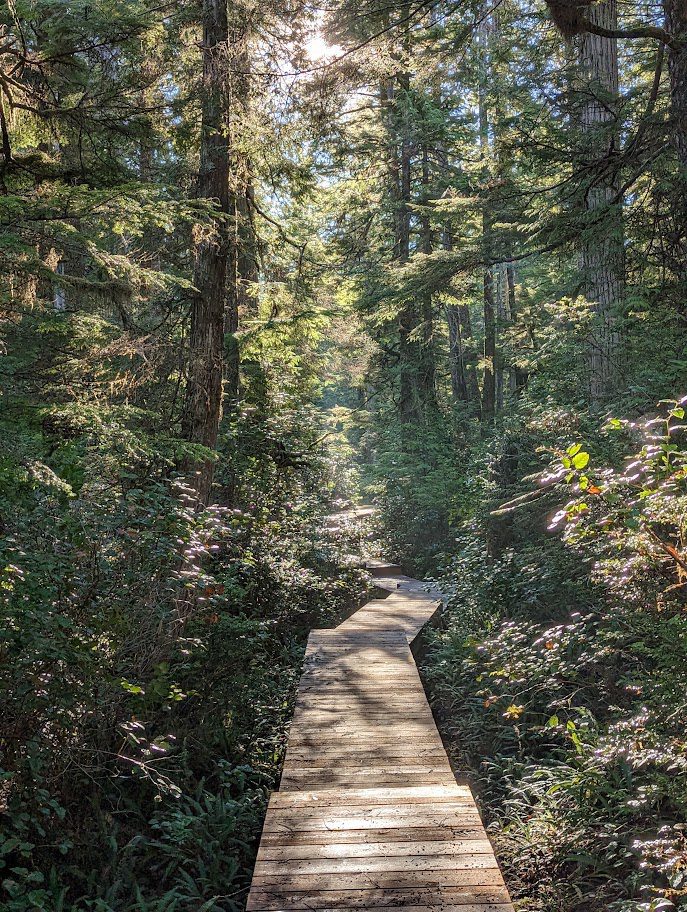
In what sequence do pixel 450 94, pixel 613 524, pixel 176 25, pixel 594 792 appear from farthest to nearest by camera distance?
1. pixel 450 94
2. pixel 176 25
3. pixel 594 792
4. pixel 613 524

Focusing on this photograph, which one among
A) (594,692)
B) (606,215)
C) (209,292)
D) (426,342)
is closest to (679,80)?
(606,215)

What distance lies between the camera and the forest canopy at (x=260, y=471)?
4.59 metres

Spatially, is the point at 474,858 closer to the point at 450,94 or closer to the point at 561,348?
the point at 561,348

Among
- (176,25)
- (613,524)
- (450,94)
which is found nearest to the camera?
(613,524)

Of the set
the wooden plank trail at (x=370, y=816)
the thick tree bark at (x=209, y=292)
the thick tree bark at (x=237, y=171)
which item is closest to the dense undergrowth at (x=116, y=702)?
the wooden plank trail at (x=370, y=816)

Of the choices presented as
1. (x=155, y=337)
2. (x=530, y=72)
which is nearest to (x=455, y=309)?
(x=530, y=72)

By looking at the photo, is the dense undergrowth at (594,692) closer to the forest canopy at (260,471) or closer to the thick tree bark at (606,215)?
the forest canopy at (260,471)

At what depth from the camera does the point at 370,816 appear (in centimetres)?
444

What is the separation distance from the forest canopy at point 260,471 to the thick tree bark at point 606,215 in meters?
0.07

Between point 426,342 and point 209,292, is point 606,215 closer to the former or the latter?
point 209,292

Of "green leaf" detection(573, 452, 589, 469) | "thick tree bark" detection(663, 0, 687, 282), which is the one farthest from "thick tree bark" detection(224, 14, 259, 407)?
"green leaf" detection(573, 452, 589, 469)

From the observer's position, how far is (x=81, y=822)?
16.4 feet

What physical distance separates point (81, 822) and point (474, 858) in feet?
9.65

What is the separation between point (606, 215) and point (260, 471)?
6607mm
